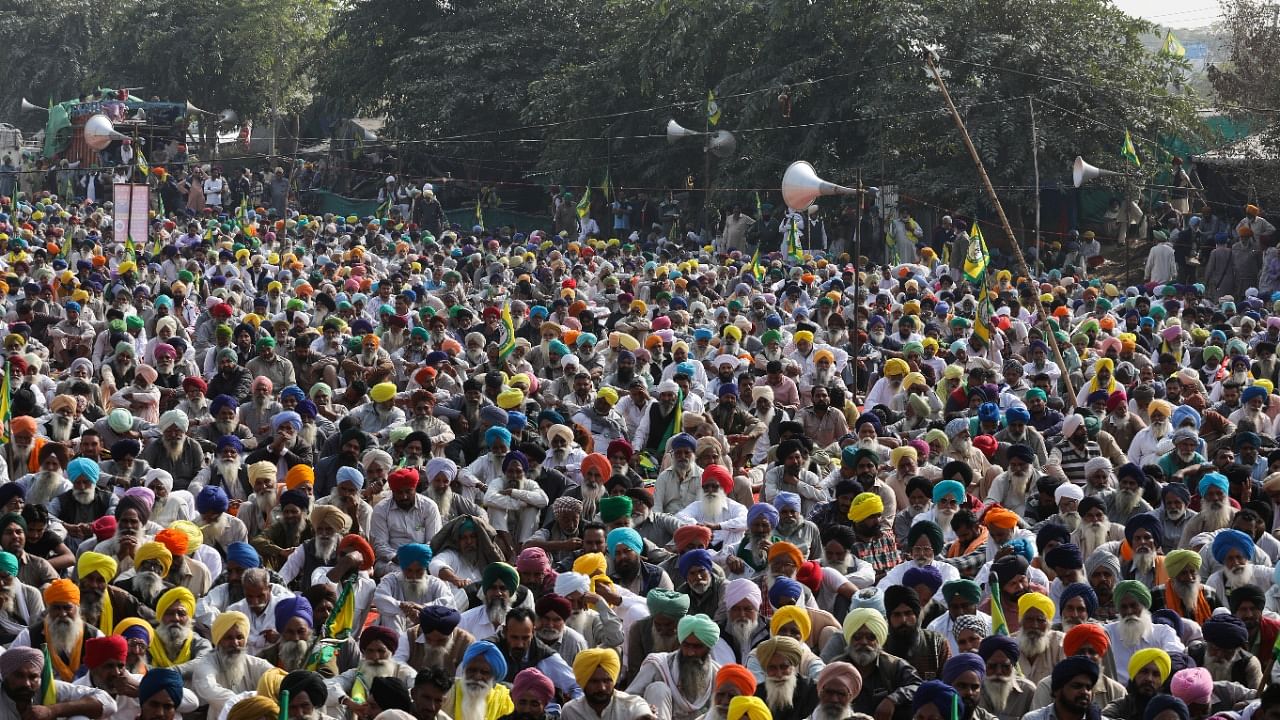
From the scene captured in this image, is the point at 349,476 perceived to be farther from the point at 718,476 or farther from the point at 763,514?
the point at 763,514

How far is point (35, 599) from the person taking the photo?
9336 millimetres

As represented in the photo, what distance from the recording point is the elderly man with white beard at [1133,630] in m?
8.79

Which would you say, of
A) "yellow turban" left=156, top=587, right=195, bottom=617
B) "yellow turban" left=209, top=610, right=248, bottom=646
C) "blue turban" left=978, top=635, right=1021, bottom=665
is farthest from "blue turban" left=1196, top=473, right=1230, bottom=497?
"yellow turban" left=156, top=587, right=195, bottom=617

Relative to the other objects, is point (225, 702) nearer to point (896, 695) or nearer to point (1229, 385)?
point (896, 695)

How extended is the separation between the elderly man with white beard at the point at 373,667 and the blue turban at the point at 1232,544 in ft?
12.8

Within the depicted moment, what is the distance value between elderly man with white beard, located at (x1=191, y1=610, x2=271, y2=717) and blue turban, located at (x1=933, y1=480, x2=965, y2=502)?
150 inches

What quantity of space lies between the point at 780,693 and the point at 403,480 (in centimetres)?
318

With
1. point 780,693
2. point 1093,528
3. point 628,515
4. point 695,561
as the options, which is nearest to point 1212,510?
point 1093,528

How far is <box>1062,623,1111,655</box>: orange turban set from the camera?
8.41 metres

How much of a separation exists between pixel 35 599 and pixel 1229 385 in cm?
890

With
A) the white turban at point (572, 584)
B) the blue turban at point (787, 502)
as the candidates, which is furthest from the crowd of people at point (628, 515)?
the blue turban at point (787, 502)

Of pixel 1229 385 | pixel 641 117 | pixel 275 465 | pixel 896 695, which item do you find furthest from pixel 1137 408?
pixel 641 117

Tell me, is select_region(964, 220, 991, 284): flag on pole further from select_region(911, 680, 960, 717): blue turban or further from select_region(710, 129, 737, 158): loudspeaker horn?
select_region(710, 129, 737, 158): loudspeaker horn

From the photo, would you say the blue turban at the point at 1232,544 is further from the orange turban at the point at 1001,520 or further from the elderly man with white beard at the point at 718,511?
the elderly man with white beard at the point at 718,511
